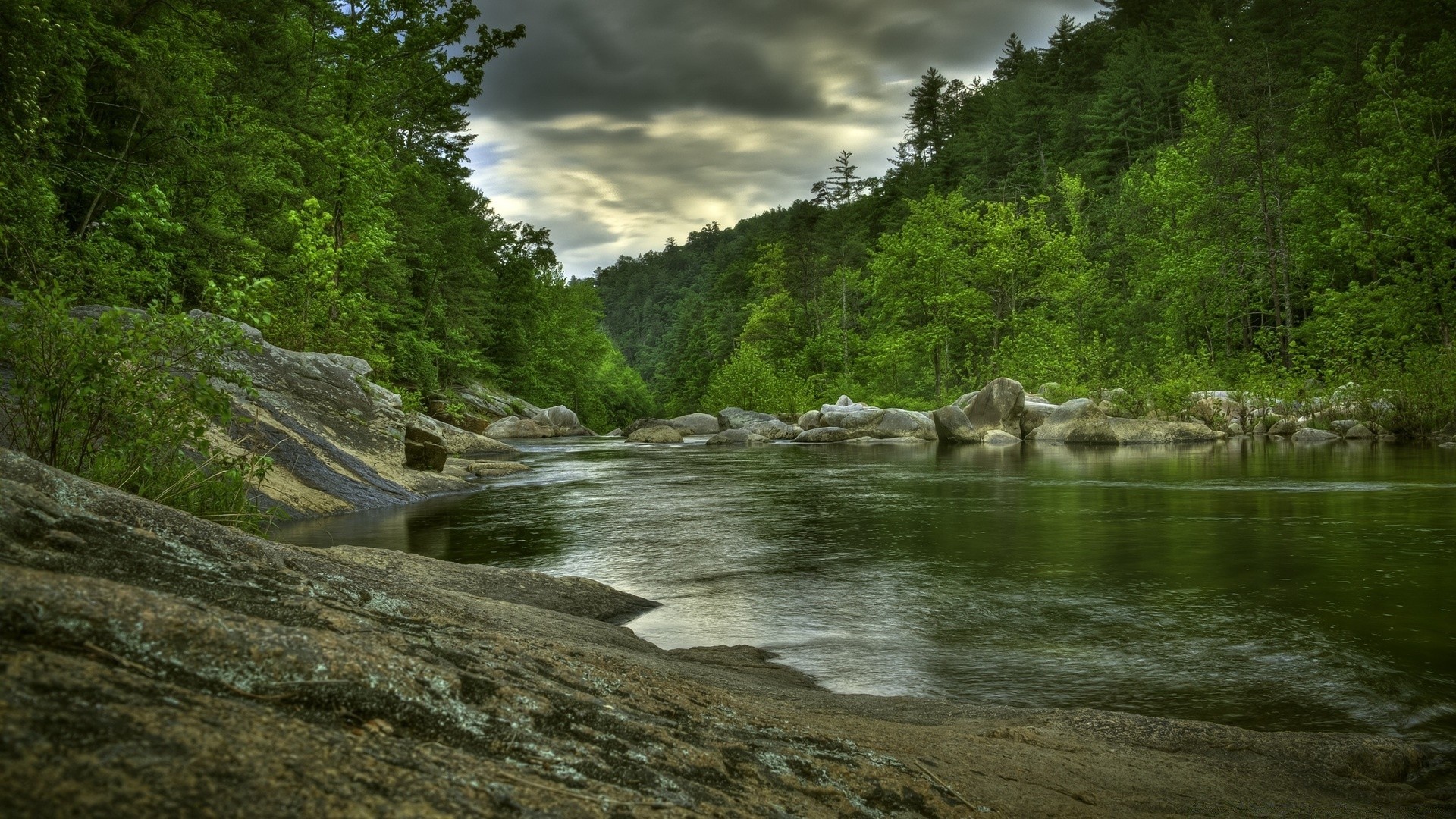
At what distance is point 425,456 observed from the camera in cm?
1512

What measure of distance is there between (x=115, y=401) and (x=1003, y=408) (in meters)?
29.7

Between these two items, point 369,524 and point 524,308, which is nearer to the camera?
point 369,524

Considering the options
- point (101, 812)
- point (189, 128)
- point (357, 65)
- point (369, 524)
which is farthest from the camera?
point (357, 65)

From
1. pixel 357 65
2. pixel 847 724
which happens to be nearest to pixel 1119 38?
pixel 357 65

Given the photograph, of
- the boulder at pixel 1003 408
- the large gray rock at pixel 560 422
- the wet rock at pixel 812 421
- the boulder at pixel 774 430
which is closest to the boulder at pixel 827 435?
the wet rock at pixel 812 421

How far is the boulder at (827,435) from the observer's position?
107ft

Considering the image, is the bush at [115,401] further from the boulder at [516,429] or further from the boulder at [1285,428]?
the boulder at [516,429]

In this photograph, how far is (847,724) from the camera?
3.22m

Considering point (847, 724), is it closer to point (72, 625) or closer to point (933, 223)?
point (72, 625)

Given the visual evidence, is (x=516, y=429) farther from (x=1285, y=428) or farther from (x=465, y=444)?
(x=1285, y=428)

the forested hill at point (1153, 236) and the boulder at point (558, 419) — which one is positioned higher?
the forested hill at point (1153, 236)

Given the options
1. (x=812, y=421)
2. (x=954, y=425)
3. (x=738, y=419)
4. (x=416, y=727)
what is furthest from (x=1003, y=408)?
(x=416, y=727)

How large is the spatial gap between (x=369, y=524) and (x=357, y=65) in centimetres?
1617

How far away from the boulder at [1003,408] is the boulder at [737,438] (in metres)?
8.33
